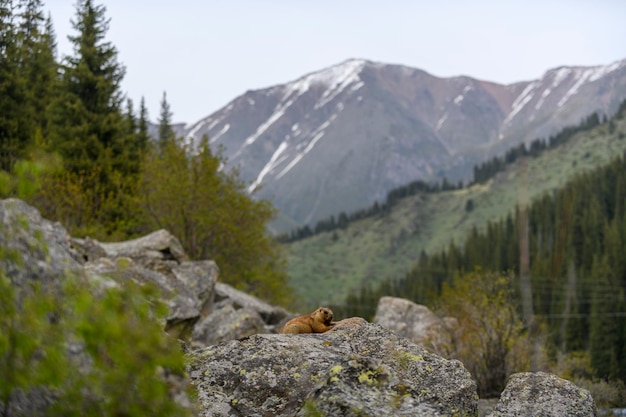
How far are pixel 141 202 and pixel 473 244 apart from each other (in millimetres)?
159778

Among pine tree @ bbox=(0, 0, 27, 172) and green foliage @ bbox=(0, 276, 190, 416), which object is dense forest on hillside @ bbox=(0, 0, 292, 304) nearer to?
pine tree @ bbox=(0, 0, 27, 172)

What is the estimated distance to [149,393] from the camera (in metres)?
3.76

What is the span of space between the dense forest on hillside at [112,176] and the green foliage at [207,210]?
0.07m

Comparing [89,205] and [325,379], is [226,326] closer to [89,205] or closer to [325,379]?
[325,379]

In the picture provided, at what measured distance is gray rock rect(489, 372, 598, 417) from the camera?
8.23m

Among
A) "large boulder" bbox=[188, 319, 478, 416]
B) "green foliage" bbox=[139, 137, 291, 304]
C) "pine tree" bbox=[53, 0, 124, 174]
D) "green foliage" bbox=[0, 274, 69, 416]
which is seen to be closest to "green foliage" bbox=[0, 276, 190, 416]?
"green foliage" bbox=[0, 274, 69, 416]

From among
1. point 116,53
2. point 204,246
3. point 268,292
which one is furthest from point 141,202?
point 116,53

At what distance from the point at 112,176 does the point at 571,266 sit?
12104cm

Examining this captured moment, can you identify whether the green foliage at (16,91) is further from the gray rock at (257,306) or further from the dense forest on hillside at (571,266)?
the dense forest on hillside at (571,266)

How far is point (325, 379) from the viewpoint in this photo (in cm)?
627

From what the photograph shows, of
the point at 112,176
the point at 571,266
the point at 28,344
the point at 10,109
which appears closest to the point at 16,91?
the point at 10,109

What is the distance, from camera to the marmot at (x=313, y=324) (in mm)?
9297

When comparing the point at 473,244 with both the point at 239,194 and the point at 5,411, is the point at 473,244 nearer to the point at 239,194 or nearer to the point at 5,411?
the point at 239,194

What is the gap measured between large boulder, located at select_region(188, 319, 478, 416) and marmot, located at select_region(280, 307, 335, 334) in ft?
3.79
